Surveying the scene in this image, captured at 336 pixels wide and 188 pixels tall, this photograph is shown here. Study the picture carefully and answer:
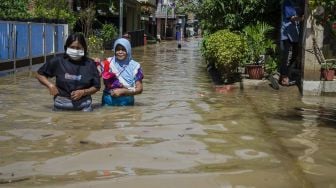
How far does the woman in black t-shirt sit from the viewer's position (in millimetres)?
8109

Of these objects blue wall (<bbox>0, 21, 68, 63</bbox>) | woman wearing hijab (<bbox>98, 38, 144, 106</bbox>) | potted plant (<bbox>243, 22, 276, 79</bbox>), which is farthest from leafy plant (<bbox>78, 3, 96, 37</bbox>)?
woman wearing hijab (<bbox>98, 38, 144, 106</bbox>)

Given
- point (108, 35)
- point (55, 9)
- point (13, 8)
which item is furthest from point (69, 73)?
point (108, 35)

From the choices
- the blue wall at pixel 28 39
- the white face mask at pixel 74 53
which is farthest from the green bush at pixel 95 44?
the white face mask at pixel 74 53

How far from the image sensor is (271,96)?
37.3 ft

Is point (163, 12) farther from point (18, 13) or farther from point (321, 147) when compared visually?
point (321, 147)

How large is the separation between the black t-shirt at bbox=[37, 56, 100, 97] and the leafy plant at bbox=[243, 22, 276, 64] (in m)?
5.91

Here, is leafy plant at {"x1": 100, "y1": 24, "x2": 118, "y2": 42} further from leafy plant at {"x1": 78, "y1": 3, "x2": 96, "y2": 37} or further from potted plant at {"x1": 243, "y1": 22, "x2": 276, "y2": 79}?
potted plant at {"x1": 243, "y1": 22, "x2": 276, "y2": 79}

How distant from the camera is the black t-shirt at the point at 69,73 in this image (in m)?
8.20

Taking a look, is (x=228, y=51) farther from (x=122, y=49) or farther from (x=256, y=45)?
(x=122, y=49)

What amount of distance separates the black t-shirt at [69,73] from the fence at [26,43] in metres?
7.86

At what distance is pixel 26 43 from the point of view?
17.8 m

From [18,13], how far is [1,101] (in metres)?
14.1

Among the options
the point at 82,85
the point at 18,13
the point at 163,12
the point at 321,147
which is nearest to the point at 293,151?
the point at 321,147

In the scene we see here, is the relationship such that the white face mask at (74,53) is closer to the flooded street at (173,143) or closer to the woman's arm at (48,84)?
the woman's arm at (48,84)
